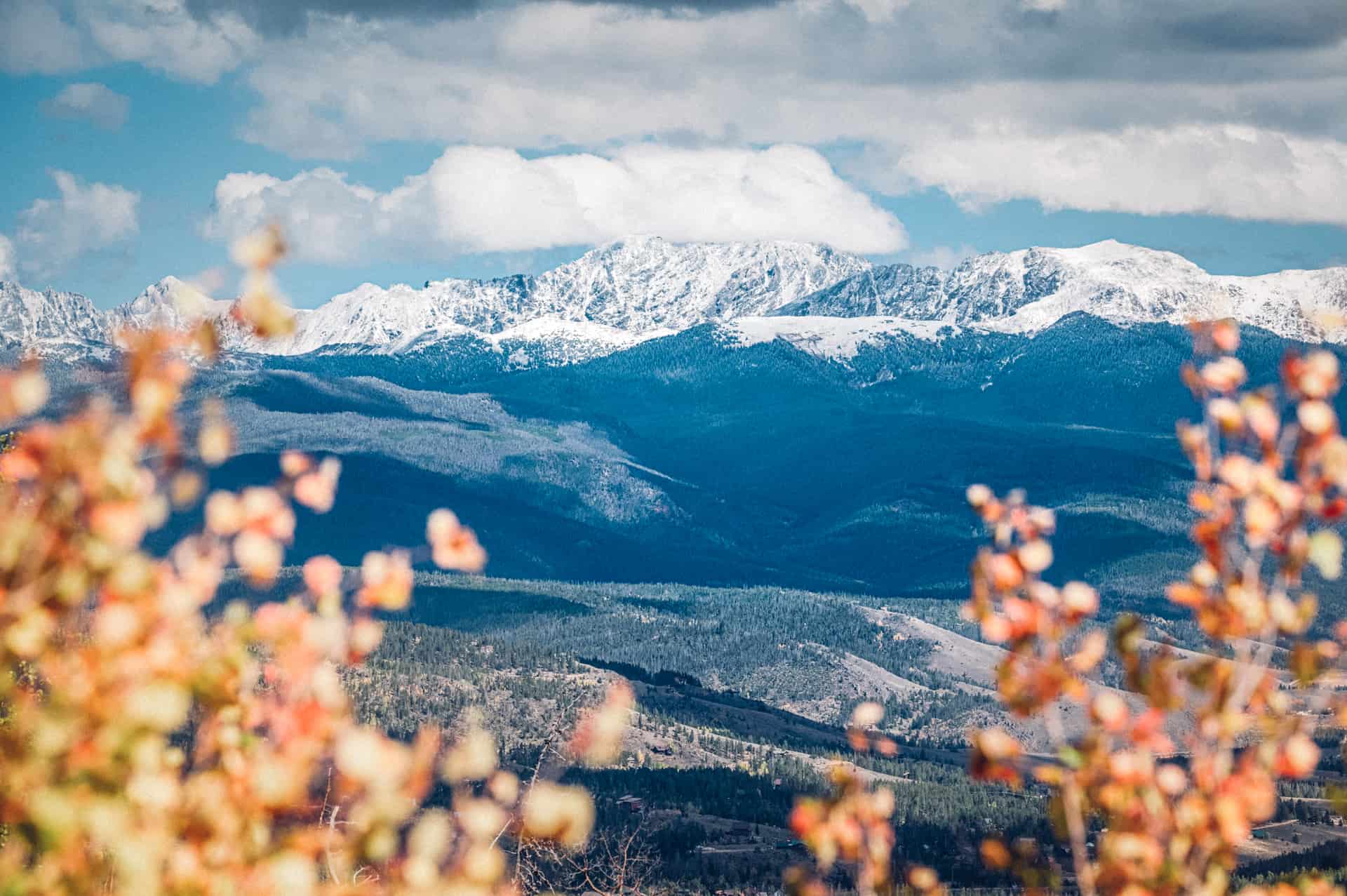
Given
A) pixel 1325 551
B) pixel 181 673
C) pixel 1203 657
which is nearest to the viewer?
pixel 181 673

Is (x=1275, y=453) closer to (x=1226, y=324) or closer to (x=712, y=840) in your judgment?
(x=1226, y=324)

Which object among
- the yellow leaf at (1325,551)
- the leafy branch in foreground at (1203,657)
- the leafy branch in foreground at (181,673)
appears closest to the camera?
the leafy branch in foreground at (181,673)

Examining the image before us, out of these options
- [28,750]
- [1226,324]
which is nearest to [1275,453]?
[1226,324]

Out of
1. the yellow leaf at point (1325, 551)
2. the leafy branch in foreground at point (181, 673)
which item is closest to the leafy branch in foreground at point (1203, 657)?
the yellow leaf at point (1325, 551)

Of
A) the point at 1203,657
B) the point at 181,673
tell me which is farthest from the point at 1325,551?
the point at 181,673

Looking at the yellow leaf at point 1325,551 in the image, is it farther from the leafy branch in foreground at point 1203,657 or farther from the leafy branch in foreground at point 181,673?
the leafy branch in foreground at point 181,673

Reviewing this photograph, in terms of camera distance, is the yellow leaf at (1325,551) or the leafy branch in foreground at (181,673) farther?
the yellow leaf at (1325,551)

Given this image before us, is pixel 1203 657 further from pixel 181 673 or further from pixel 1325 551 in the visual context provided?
pixel 181 673

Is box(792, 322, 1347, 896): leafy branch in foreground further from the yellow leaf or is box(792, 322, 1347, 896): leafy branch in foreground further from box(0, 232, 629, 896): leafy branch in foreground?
box(0, 232, 629, 896): leafy branch in foreground
